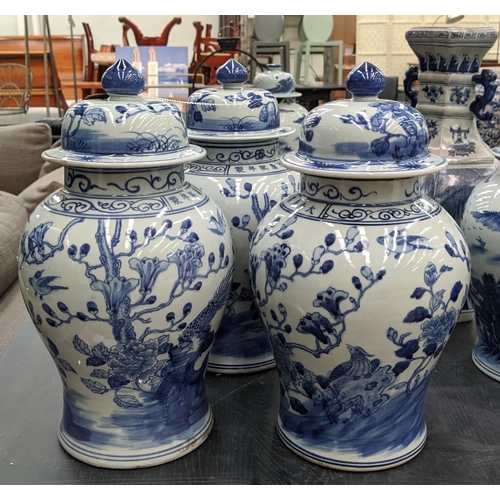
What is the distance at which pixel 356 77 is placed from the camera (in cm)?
86

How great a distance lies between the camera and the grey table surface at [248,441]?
0.91 m

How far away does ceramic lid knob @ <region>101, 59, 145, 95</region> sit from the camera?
2.88ft

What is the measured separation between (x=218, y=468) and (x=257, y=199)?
1.38ft

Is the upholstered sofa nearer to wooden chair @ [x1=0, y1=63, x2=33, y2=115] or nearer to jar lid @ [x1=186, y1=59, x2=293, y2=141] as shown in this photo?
jar lid @ [x1=186, y1=59, x2=293, y2=141]

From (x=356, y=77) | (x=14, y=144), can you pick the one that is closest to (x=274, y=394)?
(x=356, y=77)

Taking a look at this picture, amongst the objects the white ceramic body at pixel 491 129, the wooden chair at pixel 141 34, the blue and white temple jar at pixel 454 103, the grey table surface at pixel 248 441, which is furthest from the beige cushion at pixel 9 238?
the wooden chair at pixel 141 34

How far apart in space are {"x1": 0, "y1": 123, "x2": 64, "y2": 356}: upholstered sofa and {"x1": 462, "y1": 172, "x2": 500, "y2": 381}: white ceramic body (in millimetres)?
1096

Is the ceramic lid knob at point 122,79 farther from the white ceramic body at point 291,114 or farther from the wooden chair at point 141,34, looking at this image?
the wooden chair at point 141,34

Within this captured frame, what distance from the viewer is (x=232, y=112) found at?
3.58 feet

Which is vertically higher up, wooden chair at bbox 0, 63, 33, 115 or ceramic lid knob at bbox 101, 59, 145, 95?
ceramic lid knob at bbox 101, 59, 145, 95

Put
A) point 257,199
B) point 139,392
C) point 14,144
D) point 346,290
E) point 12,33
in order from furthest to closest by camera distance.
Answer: point 12,33
point 14,144
point 257,199
point 139,392
point 346,290

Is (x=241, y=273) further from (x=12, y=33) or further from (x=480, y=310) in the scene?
(x=12, y=33)

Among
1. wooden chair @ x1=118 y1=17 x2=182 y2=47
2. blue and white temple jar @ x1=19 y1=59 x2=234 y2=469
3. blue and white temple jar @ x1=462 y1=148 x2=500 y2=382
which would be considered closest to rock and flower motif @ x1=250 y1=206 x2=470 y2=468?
blue and white temple jar @ x1=19 y1=59 x2=234 y2=469

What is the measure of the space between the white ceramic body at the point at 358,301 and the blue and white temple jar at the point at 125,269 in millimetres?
106
